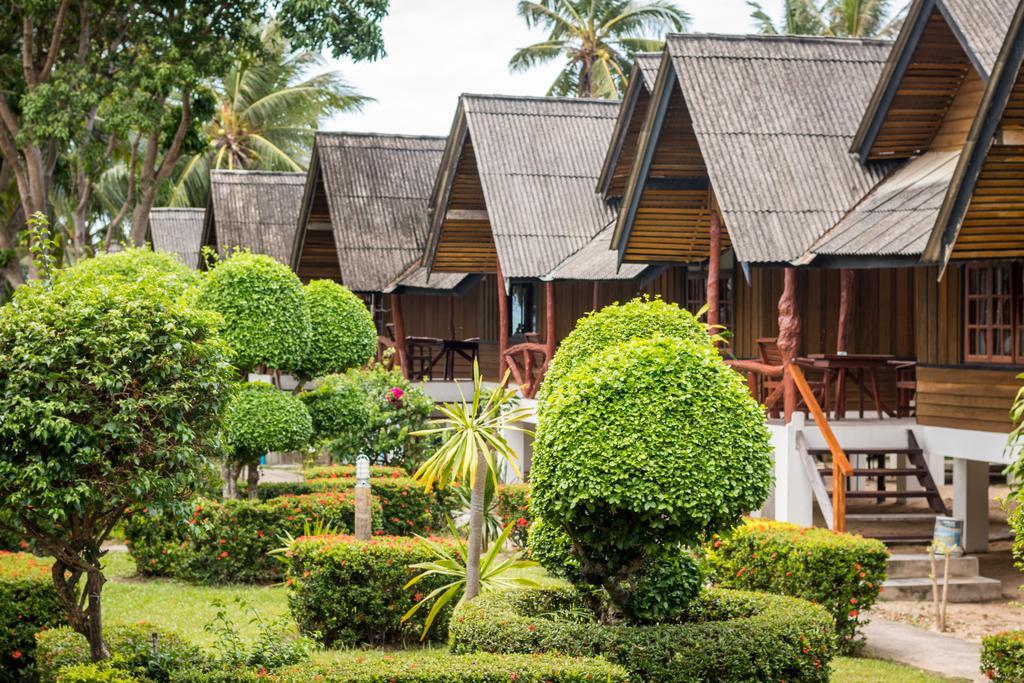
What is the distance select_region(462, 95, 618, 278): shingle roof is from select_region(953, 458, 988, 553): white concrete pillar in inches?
303

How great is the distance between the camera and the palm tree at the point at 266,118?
50.2 meters

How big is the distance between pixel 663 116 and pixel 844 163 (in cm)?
241

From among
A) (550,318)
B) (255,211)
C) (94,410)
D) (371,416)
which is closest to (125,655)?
(94,410)

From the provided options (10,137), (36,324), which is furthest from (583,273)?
(36,324)

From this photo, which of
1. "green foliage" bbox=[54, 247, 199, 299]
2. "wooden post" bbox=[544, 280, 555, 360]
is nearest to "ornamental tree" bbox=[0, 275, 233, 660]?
"green foliage" bbox=[54, 247, 199, 299]

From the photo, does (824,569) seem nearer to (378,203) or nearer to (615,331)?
(615,331)

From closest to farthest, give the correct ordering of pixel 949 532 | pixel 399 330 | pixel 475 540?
1. pixel 475 540
2. pixel 949 532
3. pixel 399 330

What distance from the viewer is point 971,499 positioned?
58.2ft

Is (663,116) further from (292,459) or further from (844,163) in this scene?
(292,459)

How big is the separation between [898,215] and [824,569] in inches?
207

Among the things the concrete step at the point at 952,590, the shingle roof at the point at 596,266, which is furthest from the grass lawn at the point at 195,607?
the shingle roof at the point at 596,266

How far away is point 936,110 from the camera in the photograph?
57.6 ft

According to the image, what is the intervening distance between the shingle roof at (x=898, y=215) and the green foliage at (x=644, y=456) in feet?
18.6

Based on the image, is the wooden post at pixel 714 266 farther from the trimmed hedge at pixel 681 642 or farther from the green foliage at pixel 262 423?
the trimmed hedge at pixel 681 642
